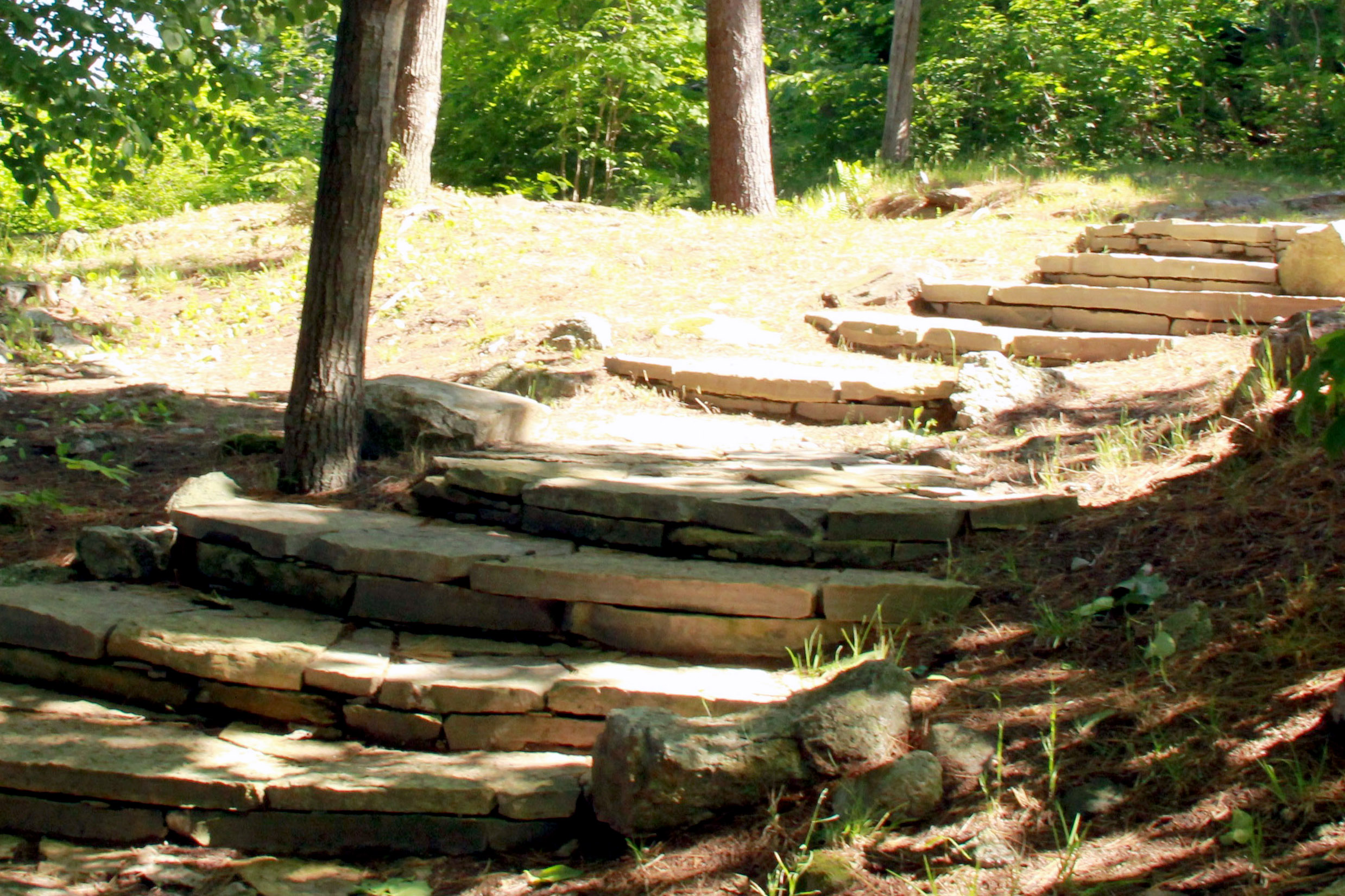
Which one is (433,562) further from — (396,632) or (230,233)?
(230,233)

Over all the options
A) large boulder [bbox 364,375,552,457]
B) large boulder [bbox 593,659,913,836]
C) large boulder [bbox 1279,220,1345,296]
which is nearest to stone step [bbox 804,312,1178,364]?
large boulder [bbox 1279,220,1345,296]

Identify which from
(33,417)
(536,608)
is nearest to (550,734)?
(536,608)

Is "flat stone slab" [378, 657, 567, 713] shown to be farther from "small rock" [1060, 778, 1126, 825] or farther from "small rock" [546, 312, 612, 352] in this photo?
"small rock" [546, 312, 612, 352]

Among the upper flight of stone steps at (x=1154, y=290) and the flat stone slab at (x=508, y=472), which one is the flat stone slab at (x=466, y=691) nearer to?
the flat stone slab at (x=508, y=472)

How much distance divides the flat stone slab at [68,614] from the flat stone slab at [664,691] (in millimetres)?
1360

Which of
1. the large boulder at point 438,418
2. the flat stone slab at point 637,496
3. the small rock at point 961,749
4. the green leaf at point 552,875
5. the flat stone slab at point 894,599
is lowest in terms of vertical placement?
the green leaf at point 552,875

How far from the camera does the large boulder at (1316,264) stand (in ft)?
22.4

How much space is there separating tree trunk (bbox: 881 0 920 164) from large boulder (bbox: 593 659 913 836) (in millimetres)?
13577

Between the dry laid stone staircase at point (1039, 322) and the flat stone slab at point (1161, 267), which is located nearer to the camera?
the dry laid stone staircase at point (1039, 322)

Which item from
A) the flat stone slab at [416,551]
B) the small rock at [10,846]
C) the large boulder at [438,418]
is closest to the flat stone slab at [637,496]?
the flat stone slab at [416,551]

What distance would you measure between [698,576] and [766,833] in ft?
3.32

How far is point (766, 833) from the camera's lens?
275cm

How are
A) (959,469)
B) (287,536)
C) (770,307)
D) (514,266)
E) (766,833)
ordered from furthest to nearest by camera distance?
(514,266), (770,307), (959,469), (287,536), (766,833)

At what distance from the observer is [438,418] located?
16.6 ft
